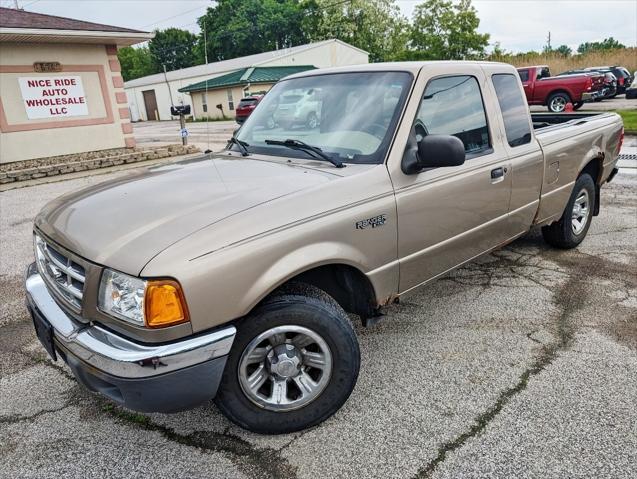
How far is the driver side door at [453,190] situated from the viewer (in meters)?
3.01

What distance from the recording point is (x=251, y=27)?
6644 centimetres

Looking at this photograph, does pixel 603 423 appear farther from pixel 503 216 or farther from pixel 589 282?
pixel 589 282

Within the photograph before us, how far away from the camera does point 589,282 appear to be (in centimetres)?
434

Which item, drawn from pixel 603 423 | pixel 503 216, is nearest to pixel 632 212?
pixel 503 216

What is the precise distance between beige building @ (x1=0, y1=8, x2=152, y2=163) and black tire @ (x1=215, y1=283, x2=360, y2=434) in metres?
12.0

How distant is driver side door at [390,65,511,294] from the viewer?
301 centimetres

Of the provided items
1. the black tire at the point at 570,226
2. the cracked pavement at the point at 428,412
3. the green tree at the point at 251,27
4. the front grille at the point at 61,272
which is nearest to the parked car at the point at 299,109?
the cracked pavement at the point at 428,412

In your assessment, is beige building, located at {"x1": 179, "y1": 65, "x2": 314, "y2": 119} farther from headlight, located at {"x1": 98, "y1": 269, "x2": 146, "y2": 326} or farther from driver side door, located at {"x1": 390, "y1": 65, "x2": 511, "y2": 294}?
headlight, located at {"x1": 98, "y1": 269, "x2": 146, "y2": 326}

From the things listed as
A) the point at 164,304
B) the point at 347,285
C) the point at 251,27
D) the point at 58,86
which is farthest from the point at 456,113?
the point at 251,27

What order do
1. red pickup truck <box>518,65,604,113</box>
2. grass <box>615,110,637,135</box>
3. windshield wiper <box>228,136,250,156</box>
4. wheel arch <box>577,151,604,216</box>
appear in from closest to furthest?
windshield wiper <box>228,136,250,156</box> < wheel arch <box>577,151,604,216</box> < grass <box>615,110,637,135</box> < red pickup truck <box>518,65,604,113</box>

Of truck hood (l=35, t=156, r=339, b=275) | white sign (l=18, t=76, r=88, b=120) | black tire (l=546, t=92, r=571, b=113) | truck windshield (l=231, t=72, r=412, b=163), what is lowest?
black tire (l=546, t=92, r=571, b=113)

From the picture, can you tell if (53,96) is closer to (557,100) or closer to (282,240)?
(282,240)

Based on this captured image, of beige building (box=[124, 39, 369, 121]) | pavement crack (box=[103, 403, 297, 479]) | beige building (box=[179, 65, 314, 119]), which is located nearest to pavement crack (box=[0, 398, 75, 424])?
pavement crack (box=[103, 403, 297, 479])

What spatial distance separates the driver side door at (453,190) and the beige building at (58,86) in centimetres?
1161
